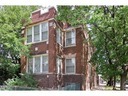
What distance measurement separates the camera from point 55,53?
15.5ft

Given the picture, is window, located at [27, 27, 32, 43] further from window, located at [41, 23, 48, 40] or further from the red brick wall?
window, located at [41, 23, 48, 40]

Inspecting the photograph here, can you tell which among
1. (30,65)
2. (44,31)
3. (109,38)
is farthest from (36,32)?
(109,38)

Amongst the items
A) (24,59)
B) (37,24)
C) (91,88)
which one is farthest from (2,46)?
(91,88)

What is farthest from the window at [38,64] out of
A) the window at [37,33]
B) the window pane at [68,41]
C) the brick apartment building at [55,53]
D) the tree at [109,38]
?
the tree at [109,38]

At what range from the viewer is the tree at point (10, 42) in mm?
4406

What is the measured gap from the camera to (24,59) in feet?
14.9

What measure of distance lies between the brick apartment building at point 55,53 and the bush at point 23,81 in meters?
0.12

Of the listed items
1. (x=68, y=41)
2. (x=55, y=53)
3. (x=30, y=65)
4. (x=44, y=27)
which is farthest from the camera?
(x=44, y=27)

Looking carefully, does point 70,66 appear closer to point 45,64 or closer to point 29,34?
point 45,64

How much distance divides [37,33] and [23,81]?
45.7 inches

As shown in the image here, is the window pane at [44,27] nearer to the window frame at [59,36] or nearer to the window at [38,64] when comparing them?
the window frame at [59,36]

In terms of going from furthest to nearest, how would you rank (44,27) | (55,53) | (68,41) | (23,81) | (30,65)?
(44,27) → (68,41) → (55,53) → (30,65) → (23,81)
